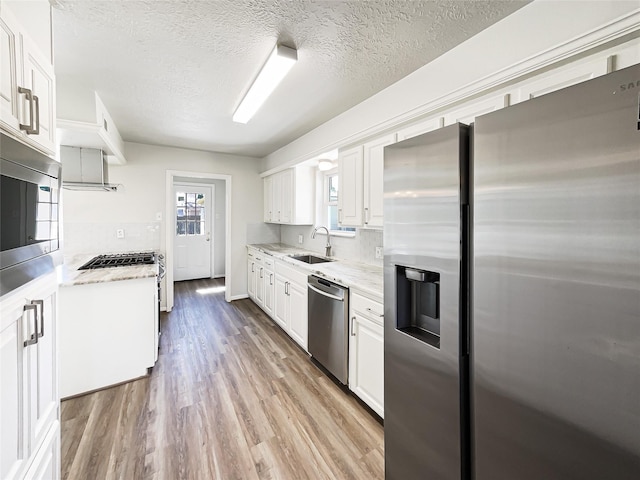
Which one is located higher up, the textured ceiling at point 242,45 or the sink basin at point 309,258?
the textured ceiling at point 242,45

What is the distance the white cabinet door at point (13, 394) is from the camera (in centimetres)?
82

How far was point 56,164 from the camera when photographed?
1.17m

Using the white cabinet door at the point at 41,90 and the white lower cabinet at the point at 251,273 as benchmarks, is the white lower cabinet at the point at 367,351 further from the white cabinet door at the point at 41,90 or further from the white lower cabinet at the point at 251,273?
the white lower cabinet at the point at 251,273

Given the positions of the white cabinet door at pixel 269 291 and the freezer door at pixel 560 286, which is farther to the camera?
the white cabinet door at pixel 269 291

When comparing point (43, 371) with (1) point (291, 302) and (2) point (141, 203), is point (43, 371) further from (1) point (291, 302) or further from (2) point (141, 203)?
(2) point (141, 203)

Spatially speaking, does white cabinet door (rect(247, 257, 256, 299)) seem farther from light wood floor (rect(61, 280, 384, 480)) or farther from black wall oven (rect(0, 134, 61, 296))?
black wall oven (rect(0, 134, 61, 296))

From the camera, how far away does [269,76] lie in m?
1.95

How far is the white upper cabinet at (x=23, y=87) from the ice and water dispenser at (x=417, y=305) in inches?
60.4

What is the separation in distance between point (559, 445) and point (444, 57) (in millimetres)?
2006

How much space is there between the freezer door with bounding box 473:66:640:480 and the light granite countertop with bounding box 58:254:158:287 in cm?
257

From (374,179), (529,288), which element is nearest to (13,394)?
(529,288)

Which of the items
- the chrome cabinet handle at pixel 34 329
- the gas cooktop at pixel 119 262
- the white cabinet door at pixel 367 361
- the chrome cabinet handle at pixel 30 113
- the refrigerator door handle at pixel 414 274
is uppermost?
the chrome cabinet handle at pixel 30 113

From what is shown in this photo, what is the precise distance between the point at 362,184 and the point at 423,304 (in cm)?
134

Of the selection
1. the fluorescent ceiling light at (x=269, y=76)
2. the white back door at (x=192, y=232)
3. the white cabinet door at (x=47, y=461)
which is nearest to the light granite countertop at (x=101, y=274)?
the white cabinet door at (x=47, y=461)
